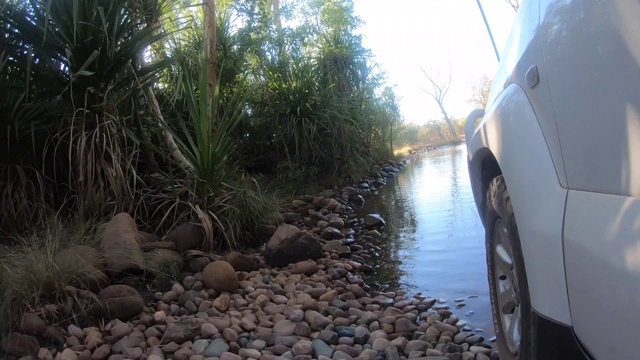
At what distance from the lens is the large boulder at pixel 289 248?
5.71m

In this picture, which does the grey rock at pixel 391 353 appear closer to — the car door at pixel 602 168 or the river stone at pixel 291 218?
the car door at pixel 602 168

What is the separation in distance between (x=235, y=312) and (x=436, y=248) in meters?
2.35

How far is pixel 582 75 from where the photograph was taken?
1.66m

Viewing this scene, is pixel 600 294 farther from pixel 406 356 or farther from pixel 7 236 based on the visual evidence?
pixel 7 236

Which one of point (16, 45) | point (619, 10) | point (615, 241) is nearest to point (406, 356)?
point (615, 241)

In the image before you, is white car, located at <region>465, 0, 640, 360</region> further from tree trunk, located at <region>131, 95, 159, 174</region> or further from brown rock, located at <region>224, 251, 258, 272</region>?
tree trunk, located at <region>131, 95, 159, 174</region>

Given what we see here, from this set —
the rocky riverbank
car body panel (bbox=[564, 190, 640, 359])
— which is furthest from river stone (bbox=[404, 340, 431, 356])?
car body panel (bbox=[564, 190, 640, 359])

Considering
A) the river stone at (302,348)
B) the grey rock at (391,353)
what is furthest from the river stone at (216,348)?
the grey rock at (391,353)

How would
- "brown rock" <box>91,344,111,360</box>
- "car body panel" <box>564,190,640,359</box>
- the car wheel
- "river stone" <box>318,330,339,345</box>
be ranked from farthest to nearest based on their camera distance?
"river stone" <box>318,330,339,345</box> → "brown rock" <box>91,344,111,360</box> → the car wheel → "car body panel" <box>564,190,640,359</box>

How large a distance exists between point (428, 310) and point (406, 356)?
76cm

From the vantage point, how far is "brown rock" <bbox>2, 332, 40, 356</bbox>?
3436 millimetres

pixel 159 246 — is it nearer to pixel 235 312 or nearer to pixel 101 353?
pixel 235 312

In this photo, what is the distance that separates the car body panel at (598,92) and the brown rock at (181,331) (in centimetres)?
290

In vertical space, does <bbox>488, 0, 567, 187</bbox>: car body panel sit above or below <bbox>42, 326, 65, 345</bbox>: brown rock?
above
